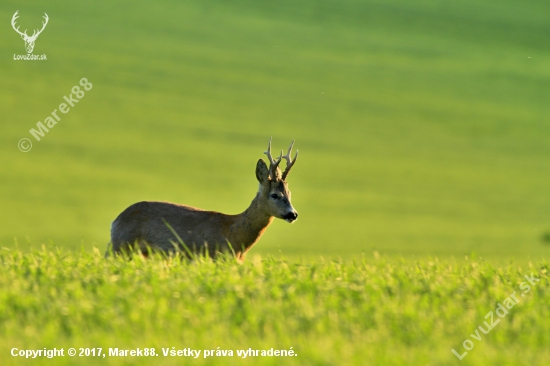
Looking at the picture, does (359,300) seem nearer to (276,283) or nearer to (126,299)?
(276,283)

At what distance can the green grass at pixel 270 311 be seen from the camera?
7.07 m

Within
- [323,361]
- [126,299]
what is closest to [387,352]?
[323,361]

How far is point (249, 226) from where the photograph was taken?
12.6 metres

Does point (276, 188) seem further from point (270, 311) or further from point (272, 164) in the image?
point (270, 311)

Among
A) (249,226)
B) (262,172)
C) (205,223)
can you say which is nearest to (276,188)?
(262,172)

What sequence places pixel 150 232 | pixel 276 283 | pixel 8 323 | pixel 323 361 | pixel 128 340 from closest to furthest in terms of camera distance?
pixel 323 361 → pixel 128 340 → pixel 8 323 → pixel 276 283 → pixel 150 232

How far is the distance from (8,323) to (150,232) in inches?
190

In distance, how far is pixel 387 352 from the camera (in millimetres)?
7047

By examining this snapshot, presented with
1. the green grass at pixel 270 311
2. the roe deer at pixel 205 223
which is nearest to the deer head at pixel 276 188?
the roe deer at pixel 205 223

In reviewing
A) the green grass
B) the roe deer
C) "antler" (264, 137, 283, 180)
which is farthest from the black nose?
the green grass

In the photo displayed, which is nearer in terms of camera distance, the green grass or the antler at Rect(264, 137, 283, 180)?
the green grass

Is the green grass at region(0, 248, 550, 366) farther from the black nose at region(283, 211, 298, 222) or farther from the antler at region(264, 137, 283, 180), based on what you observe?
the antler at region(264, 137, 283, 180)

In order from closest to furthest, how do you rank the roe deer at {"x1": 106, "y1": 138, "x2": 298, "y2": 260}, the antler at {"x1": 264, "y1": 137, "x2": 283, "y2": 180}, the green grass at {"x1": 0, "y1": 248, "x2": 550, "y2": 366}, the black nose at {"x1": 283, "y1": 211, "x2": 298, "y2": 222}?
1. the green grass at {"x1": 0, "y1": 248, "x2": 550, "y2": 366}
2. the roe deer at {"x1": 106, "y1": 138, "x2": 298, "y2": 260}
3. the black nose at {"x1": 283, "y1": 211, "x2": 298, "y2": 222}
4. the antler at {"x1": 264, "y1": 137, "x2": 283, "y2": 180}

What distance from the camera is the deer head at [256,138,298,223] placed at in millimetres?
12547
